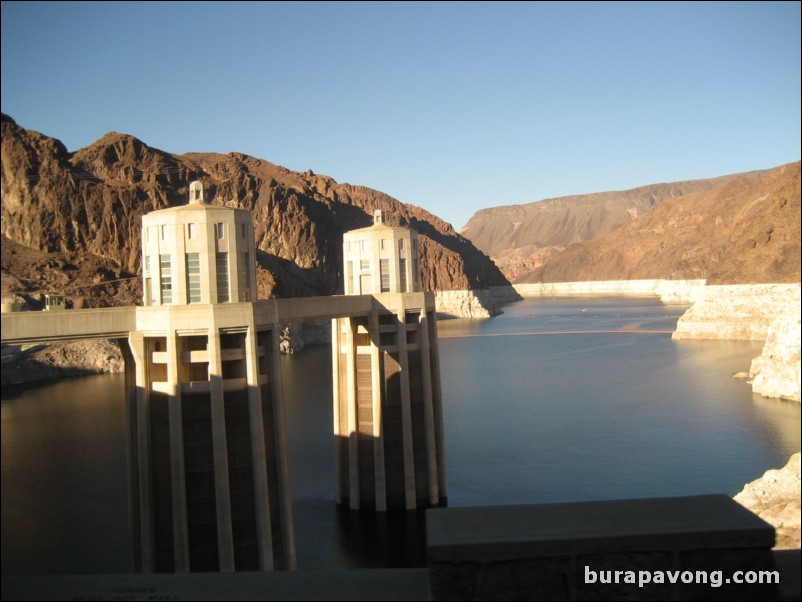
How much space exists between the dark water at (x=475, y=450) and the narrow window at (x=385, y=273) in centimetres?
873

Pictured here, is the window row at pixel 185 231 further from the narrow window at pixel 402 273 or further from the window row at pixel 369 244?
the narrow window at pixel 402 273

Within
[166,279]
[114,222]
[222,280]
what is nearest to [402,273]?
[222,280]

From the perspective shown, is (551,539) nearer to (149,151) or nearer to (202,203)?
(202,203)

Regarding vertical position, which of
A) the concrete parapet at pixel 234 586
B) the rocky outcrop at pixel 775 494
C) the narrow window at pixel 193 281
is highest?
the narrow window at pixel 193 281

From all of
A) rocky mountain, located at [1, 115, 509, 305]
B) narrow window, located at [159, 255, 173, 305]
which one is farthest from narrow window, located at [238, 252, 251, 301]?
rocky mountain, located at [1, 115, 509, 305]

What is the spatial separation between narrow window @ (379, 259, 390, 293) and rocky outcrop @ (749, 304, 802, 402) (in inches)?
1238

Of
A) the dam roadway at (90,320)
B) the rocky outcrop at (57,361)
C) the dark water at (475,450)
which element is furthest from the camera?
the rocky outcrop at (57,361)

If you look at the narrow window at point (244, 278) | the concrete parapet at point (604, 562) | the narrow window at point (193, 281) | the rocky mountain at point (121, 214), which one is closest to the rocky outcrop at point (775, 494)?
the concrete parapet at point (604, 562)

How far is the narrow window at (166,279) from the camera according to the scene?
63.5 ft

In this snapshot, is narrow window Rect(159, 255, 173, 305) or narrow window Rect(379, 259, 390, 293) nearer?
narrow window Rect(159, 255, 173, 305)

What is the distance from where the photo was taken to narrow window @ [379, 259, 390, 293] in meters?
30.0

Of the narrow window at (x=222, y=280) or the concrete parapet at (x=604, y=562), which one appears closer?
the concrete parapet at (x=604, y=562)

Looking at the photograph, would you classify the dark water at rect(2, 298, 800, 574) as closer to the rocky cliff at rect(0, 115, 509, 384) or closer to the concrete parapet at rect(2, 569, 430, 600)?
the rocky cliff at rect(0, 115, 509, 384)

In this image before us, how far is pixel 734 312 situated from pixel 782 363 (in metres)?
44.0
